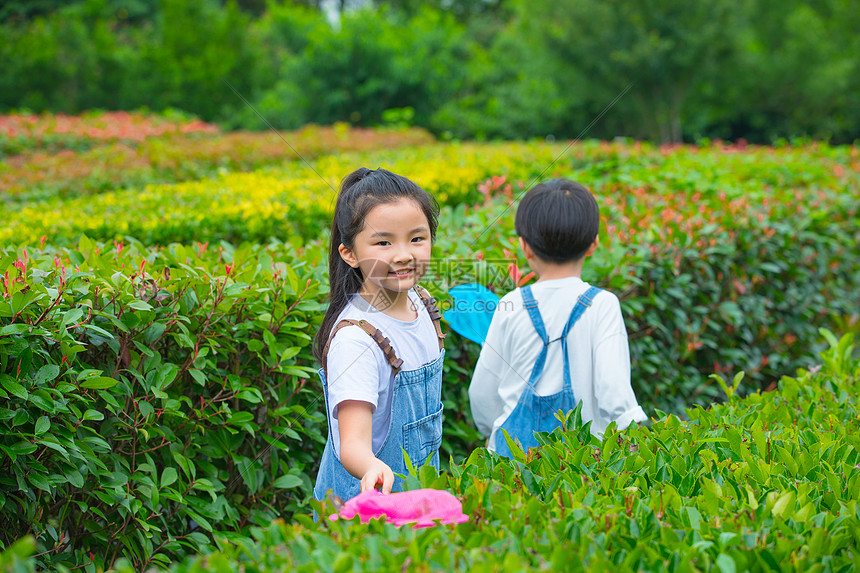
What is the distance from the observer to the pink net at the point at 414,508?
144 cm

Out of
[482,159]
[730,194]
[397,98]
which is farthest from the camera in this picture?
[397,98]

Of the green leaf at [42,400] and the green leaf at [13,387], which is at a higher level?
the green leaf at [13,387]

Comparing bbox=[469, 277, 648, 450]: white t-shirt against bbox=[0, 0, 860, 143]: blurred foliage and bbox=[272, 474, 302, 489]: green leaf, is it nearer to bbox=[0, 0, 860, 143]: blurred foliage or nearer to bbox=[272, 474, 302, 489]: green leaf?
bbox=[272, 474, 302, 489]: green leaf

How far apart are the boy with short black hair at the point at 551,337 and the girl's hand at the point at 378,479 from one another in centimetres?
72

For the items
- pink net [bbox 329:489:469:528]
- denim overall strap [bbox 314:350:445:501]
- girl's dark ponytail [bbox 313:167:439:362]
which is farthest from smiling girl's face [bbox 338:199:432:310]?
pink net [bbox 329:489:469:528]

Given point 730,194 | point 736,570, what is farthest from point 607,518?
point 730,194

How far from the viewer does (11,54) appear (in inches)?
686

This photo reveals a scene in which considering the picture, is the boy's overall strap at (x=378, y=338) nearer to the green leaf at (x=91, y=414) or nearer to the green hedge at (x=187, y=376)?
the green hedge at (x=187, y=376)

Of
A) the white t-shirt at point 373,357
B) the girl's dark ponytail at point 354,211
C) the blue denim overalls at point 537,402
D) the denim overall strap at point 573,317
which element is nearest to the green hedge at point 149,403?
the girl's dark ponytail at point 354,211

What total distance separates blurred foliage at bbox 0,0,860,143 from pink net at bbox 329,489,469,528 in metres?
14.6

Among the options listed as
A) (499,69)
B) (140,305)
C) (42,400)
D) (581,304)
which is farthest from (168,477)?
(499,69)

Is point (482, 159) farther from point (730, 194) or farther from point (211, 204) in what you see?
point (211, 204)

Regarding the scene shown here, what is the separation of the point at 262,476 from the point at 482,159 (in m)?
4.98

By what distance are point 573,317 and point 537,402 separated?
0.32m
